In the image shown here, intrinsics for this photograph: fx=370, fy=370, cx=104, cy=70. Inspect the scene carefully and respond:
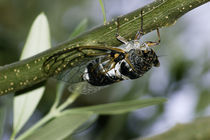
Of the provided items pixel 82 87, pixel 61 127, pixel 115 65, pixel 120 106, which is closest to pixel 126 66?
pixel 115 65

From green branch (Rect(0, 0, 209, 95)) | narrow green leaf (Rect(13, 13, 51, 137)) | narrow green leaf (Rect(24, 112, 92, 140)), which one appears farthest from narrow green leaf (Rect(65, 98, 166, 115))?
green branch (Rect(0, 0, 209, 95))

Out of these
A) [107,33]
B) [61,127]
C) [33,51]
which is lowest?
[61,127]

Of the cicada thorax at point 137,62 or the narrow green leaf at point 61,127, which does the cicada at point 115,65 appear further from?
the narrow green leaf at point 61,127

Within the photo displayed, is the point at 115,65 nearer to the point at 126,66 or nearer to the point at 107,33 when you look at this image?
the point at 126,66

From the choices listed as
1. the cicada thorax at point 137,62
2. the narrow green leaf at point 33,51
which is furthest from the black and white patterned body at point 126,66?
the narrow green leaf at point 33,51

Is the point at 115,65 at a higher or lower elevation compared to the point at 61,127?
higher

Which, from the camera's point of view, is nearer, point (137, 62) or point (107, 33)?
point (107, 33)

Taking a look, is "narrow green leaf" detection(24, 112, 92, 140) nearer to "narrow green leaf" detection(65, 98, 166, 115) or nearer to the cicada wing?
"narrow green leaf" detection(65, 98, 166, 115)

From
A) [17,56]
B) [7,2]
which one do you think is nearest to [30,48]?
[17,56]
